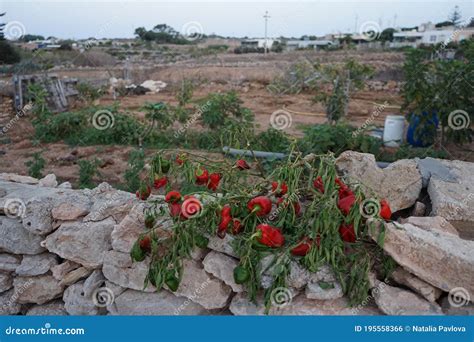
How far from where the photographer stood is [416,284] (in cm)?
229

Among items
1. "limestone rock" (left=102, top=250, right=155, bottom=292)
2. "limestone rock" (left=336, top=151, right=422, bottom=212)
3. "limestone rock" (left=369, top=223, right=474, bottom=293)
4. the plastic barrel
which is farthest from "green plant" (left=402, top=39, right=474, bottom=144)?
"limestone rock" (left=102, top=250, right=155, bottom=292)

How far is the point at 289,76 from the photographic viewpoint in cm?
1914

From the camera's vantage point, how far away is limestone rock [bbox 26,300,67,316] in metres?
2.92

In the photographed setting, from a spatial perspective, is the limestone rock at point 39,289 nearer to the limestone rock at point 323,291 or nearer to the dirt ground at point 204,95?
the limestone rock at point 323,291

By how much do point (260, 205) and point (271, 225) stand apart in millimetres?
159

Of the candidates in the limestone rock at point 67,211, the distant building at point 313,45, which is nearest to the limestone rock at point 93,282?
the limestone rock at point 67,211

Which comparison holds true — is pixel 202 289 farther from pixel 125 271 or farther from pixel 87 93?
pixel 87 93

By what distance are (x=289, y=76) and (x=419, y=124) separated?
1248cm

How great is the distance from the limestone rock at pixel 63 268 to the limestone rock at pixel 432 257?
185cm

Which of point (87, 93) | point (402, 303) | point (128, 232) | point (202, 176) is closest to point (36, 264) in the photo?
point (128, 232)

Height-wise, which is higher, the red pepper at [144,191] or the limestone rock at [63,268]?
the red pepper at [144,191]

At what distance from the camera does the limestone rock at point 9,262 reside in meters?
3.01

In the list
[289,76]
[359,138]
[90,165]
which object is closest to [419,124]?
[359,138]

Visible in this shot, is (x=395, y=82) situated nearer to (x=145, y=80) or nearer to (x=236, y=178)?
(x=145, y=80)
